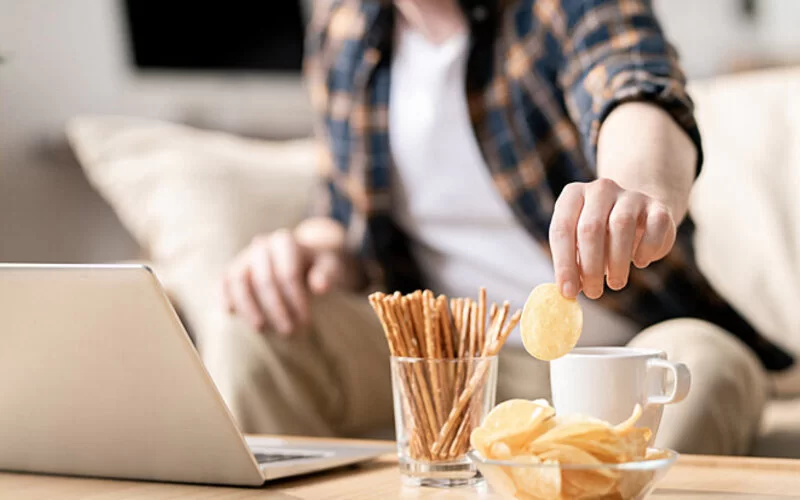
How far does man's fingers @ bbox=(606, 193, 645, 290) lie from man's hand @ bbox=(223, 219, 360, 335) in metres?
0.77

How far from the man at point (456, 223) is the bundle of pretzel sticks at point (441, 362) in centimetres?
45

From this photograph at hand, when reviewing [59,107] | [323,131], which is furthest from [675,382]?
[59,107]

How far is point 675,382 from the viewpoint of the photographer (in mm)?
680

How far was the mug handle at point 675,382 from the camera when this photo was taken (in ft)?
2.21

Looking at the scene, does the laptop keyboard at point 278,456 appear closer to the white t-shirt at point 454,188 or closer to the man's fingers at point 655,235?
the man's fingers at point 655,235

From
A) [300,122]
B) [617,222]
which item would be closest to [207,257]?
[617,222]

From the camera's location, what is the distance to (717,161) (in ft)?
5.40

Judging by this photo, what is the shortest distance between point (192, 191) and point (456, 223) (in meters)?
0.52

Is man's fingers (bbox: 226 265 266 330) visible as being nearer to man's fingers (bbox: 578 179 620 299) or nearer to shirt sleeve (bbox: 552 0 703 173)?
shirt sleeve (bbox: 552 0 703 173)

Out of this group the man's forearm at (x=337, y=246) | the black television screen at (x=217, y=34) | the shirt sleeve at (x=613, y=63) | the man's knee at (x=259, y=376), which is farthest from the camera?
the black television screen at (x=217, y=34)

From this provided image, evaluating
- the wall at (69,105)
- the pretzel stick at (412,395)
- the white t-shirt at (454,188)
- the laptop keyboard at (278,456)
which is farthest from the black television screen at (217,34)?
the pretzel stick at (412,395)

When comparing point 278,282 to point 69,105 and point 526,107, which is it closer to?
point 526,107

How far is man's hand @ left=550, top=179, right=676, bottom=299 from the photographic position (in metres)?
0.62

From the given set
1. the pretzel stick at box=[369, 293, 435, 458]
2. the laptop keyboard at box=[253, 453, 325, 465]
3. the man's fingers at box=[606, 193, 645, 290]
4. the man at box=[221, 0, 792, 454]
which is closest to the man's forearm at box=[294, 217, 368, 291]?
the man at box=[221, 0, 792, 454]
